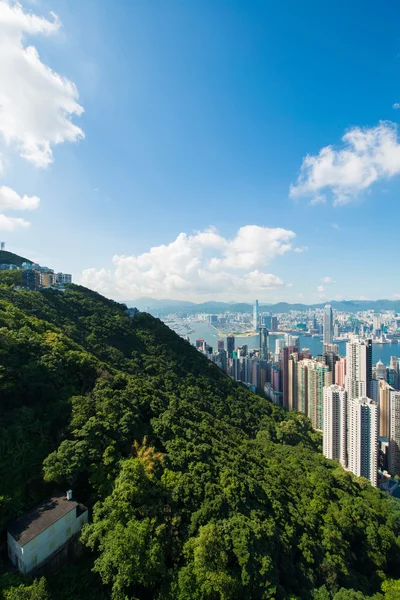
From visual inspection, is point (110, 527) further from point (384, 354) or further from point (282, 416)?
point (384, 354)

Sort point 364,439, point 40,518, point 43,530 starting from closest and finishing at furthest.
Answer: point 43,530 < point 40,518 < point 364,439

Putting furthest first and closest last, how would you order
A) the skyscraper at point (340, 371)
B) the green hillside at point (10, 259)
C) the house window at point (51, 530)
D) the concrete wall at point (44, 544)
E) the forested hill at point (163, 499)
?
the green hillside at point (10, 259) < the skyscraper at point (340, 371) < the house window at point (51, 530) < the forested hill at point (163, 499) < the concrete wall at point (44, 544)

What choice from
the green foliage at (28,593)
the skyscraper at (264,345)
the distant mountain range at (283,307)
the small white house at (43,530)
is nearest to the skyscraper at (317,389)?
the skyscraper at (264,345)

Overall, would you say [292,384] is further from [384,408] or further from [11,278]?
[11,278]

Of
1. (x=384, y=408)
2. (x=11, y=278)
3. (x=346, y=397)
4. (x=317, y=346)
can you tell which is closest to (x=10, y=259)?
(x=11, y=278)

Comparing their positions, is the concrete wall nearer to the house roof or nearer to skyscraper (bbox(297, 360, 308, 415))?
the house roof

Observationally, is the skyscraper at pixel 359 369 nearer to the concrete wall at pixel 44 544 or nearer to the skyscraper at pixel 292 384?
the skyscraper at pixel 292 384

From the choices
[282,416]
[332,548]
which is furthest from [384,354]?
[332,548]

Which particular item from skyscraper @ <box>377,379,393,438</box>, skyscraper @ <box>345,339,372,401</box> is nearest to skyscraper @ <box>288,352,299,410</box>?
skyscraper @ <box>345,339,372,401</box>
